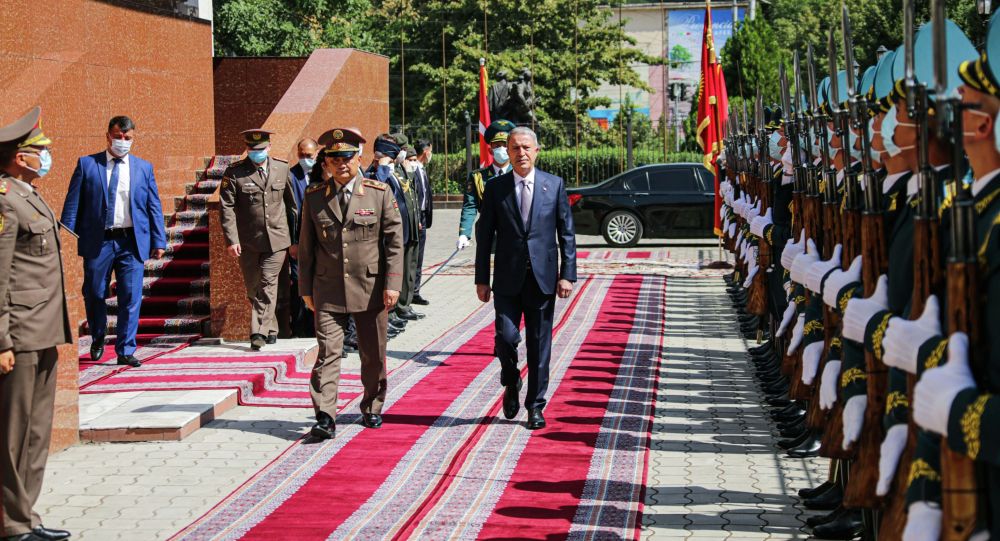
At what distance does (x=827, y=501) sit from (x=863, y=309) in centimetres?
190

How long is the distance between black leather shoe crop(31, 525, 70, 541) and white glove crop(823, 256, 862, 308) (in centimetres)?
357

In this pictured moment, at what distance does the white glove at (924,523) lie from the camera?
3.85 meters

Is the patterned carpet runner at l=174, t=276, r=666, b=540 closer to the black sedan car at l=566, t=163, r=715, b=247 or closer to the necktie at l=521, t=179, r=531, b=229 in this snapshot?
the necktie at l=521, t=179, r=531, b=229

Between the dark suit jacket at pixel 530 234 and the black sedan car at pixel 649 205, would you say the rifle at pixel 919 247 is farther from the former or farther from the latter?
the black sedan car at pixel 649 205

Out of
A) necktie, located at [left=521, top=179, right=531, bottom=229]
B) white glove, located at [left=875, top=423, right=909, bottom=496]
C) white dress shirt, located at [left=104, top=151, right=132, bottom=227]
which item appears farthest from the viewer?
white dress shirt, located at [left=104, top=151, right=132, bottom=227]

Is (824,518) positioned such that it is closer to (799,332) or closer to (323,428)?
(799,332)

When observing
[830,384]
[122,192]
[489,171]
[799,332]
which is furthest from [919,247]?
[122,192]

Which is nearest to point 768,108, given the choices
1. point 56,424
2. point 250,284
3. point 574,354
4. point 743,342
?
point 743,342

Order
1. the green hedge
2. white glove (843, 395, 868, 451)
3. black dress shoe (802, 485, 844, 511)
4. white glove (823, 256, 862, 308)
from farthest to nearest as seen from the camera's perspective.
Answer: the green hedge → black dress shoe (802, 485, 844, 511) → white glove (823, 256, 862, 308) → white glove (843, 395, 868, 451)

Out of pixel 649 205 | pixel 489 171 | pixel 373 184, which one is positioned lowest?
pixel 649 205

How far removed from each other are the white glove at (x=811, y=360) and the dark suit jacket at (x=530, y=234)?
2.38 metres

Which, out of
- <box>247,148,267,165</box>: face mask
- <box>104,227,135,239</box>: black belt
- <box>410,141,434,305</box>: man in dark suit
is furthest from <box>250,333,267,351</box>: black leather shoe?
<box>410,141,434,305</box>: man in dark suit

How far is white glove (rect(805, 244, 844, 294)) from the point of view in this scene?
6.09 meters

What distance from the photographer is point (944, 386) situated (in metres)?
3.60
